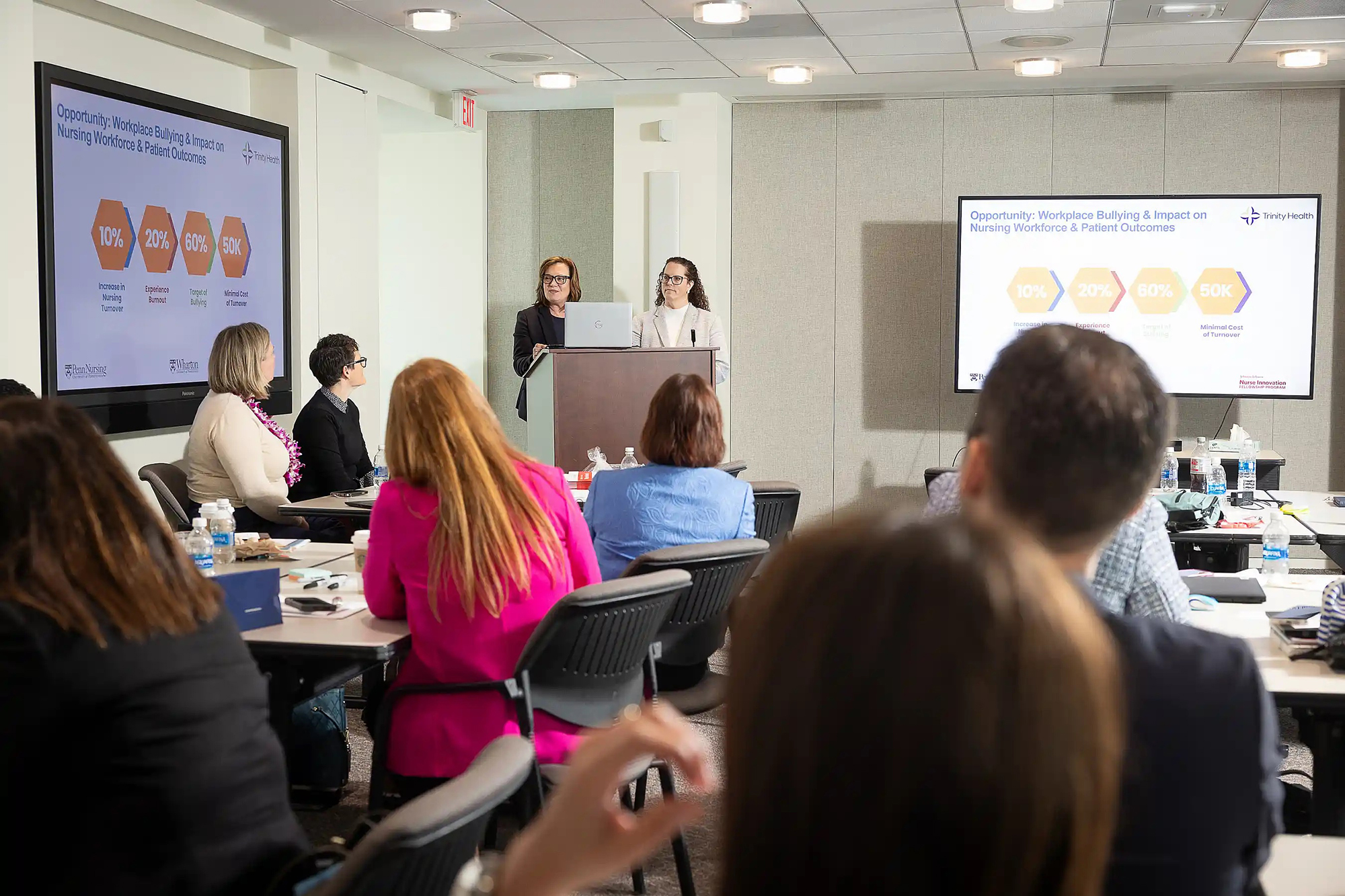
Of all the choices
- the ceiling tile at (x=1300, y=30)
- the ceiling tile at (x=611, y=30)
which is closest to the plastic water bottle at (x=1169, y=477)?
the ceiling tile at (x=1300, y=30)

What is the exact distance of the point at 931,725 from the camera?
0.65 meters

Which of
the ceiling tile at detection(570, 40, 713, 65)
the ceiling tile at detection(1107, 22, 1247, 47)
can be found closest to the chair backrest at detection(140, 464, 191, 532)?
the ceiling tile at detection(570, 40, 713, 65)

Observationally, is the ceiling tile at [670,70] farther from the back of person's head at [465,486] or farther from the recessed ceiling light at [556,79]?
the back of person's head at [465,486]

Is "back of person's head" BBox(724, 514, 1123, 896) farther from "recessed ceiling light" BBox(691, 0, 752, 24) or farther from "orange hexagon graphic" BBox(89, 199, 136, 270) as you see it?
"recessed ceiling light" BBox(691, 0, 752, 24)

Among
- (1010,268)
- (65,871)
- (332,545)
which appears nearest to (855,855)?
(65,871)

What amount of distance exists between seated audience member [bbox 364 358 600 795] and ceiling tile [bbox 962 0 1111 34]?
4.01 m

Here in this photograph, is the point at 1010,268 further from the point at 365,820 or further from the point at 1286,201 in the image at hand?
the point at 365,820

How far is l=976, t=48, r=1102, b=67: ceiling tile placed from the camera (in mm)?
6688

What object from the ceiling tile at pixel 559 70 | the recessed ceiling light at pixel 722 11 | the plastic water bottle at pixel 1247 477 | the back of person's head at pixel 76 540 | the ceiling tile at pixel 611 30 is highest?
the ceiling tile at pixel 559 70

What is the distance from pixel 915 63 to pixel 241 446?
4.23 meters

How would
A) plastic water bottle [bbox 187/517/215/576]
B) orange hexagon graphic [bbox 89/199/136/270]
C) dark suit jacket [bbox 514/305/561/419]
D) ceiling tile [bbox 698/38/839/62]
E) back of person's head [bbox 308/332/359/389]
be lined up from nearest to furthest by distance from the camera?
1. plastic water bottle [bbox 187/517/215/576]
2. orange hexagon graphic [bbox 89/199/136/270]
3. back of person's head [bbox 308/332/359/389]
4. ceiling tile [bbox 698/38/839/62]
5. dark suit jacket [bbox 514/305/561/419]

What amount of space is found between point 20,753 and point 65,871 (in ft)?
0.47

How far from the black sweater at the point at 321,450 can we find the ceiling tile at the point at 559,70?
271 cm

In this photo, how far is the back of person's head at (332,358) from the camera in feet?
17.7
